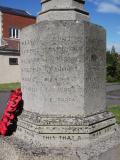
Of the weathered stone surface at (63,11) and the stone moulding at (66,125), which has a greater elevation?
the weathered stone surface at (63,11)

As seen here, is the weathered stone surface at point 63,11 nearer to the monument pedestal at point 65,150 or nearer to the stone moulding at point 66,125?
the stone moulding at point 66,125

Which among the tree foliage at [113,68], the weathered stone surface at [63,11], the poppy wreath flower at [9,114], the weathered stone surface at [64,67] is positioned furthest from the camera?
the tree foliage at [113,68]

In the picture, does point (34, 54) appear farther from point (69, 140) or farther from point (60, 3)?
point (69, 140)

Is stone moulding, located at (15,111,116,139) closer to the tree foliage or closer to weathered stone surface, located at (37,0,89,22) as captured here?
weathered stone surface, located at (37,0,89,22)

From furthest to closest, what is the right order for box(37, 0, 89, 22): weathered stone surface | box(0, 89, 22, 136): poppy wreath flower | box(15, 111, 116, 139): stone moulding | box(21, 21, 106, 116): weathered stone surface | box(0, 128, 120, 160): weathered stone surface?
box(0, 89, 22, 136): poppy wreath flower < box(37, 0, 89, 22): weathered stone surface < box(21, 21, 106, 116): weathered stone surface < box(15, 111, 116, 139): stone moulding < box(0, 128, 120, 160): weathered stone surface

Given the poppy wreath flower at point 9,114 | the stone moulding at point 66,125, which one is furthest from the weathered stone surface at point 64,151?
the poppy wreath flower at point 9,114

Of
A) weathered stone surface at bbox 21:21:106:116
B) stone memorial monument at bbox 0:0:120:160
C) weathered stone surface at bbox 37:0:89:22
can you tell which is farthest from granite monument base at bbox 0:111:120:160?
weathered stone surface at bbox 37:0:89:22

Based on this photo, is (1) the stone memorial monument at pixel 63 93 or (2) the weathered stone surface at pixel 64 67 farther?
(2) the weathered stone surface at pixel 64 67

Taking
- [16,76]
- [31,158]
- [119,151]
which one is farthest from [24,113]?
[16,76]

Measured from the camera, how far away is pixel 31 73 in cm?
489

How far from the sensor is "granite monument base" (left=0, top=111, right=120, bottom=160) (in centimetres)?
418

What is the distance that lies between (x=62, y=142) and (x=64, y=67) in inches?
47.3

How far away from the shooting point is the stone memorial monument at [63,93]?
4.38 metres

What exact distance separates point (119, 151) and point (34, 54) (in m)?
2.13
